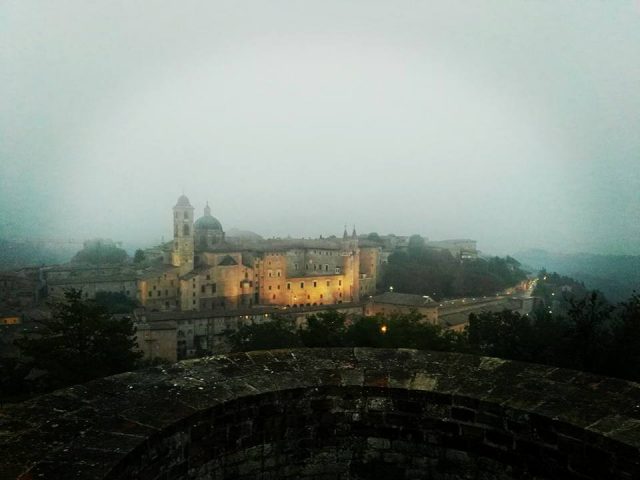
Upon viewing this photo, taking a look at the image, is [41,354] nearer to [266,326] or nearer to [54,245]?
[266,326]

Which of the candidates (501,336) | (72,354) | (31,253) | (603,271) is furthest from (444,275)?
(31,253)

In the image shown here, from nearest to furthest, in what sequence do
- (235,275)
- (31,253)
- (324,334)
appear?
(324,334) → (235,275) → (31,253)

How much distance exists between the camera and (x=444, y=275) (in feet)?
217

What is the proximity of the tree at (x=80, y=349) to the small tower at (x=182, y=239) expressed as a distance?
120 feet

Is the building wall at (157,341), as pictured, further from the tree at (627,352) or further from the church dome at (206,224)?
the church dome at (206,224)

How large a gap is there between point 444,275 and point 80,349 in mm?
55022

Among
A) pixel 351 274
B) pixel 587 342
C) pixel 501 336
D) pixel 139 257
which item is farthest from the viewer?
pixel 139 257

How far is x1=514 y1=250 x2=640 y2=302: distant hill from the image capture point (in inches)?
2549

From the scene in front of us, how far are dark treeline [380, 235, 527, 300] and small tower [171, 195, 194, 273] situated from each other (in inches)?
1039

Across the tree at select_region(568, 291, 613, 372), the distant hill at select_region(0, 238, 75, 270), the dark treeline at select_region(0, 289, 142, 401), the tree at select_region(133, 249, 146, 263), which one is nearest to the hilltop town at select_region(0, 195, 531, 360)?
the tree at select_region(133, 249, 146, 263)

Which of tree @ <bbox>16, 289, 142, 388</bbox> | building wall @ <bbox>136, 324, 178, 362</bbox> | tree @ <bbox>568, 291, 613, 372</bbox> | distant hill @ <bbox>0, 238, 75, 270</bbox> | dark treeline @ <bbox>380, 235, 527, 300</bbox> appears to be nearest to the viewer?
tree @ <bbox>568, 291, 613, 372</bbox>

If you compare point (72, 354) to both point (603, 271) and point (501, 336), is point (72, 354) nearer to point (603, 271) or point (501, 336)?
point (501, 336)

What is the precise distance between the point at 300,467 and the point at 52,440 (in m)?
1.60

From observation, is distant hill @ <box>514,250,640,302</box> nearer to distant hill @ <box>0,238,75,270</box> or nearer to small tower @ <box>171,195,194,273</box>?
small tower @ <box>171,195,194,273</box>
